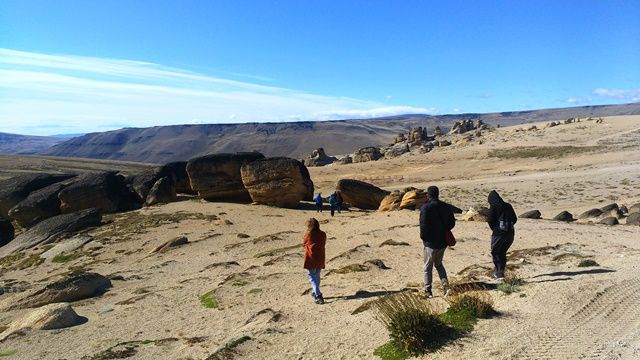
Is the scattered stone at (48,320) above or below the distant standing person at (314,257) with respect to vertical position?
below

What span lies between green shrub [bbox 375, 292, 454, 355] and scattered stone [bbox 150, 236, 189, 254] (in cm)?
1727

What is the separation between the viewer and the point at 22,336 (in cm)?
1121

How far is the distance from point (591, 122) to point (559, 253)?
87.8m

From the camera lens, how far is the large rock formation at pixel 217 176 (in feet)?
115

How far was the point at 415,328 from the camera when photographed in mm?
7598

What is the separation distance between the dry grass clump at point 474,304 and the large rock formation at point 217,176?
90.9ft

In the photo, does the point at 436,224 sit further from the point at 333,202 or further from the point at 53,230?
the point at 53,230

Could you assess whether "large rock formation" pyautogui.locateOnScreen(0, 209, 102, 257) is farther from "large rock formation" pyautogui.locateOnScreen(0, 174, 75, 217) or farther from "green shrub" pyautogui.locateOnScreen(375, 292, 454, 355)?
"green shrub" pyautogui.locateOnScreen(375, 292, 454, 355)

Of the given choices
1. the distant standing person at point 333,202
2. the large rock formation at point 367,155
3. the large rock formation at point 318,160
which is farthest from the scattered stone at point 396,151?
the distant standing person at point 333,202

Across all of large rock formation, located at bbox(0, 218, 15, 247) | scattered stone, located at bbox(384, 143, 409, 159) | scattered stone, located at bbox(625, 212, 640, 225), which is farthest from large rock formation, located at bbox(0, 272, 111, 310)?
scattered stone, located at bbox(384, 143, 409, 159)

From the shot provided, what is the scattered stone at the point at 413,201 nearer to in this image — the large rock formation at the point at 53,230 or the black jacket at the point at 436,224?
the black jacket at the point at 436,224

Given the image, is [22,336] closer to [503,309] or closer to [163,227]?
[503,309]

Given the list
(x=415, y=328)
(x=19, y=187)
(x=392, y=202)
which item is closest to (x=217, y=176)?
(x=392, y=202)

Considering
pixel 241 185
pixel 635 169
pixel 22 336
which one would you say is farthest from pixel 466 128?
pixel 22 336
